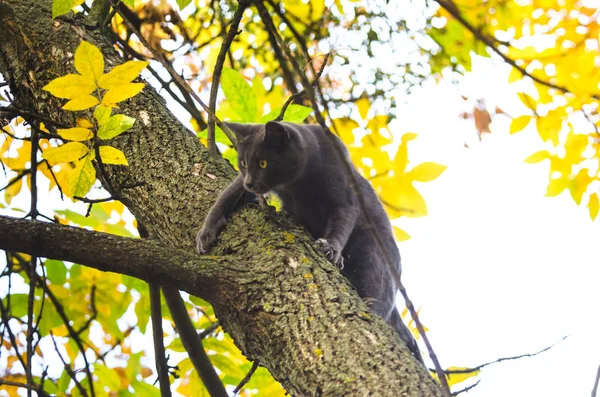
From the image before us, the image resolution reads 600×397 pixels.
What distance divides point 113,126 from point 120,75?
0.16 m

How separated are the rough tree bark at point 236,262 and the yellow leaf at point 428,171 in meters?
0.75

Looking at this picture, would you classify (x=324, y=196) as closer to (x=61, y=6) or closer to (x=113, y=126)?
(x=113, y=126)

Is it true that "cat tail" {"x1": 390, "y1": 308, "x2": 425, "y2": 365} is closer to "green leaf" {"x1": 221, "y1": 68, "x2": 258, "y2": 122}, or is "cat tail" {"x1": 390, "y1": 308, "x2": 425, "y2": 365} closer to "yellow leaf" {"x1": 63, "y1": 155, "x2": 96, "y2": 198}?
"green leaf" {"x1": 221, "y1": 68, "x2": 258, "y2": 122}

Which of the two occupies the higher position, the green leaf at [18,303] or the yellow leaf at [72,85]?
the green leaf at [18,303]

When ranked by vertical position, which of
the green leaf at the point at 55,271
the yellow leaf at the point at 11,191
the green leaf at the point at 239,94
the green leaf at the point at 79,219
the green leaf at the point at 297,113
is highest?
the yellow leaf at the point at 11,191

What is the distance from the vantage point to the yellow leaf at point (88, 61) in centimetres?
166

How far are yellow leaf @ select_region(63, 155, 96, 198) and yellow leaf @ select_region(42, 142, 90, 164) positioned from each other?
0.22 feet

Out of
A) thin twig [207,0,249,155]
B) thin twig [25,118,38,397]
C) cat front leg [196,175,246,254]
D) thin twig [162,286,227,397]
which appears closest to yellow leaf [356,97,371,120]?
thin twig [207,0,249,155]

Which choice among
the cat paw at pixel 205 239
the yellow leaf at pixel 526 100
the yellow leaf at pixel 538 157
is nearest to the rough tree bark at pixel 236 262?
the cat paw at pixel 205 239

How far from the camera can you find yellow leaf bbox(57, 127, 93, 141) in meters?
1.79

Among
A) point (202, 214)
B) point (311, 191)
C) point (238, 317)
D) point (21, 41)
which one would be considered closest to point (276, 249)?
point (238, 317)

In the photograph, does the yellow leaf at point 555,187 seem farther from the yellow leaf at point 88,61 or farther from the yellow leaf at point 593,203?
the yellow leaf at point 88,61

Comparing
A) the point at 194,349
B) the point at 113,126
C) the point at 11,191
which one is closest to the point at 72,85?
the point at 113,126

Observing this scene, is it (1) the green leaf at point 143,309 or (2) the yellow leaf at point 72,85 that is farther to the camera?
(1) the green leaf at point 143,309
